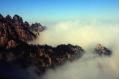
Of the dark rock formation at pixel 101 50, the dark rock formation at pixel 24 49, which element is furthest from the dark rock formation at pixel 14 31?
the dark rock formation at pixel 101 50

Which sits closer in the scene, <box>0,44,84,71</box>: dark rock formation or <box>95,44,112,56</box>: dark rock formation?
<box>0,44,84,71</box>: dark rock formation

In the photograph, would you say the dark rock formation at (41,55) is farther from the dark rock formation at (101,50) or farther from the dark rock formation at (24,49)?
the dark rock formation at (101,50)

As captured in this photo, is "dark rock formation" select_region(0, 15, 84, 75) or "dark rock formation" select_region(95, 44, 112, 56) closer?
"dark rock formation" select_region(0, 15, 84, 75)

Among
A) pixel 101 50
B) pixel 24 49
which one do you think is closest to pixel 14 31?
pixel 24 49

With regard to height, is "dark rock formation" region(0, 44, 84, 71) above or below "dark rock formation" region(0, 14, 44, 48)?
below

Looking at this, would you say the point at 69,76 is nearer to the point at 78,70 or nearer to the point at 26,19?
the point at 78,70

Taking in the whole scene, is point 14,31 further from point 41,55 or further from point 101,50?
point 101,50

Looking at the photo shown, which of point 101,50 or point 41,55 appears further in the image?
point 101,50

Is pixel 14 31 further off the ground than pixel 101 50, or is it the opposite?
pixel 14 31

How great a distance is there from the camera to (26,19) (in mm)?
1854

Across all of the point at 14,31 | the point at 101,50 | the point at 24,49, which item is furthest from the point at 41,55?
the point at 101,50

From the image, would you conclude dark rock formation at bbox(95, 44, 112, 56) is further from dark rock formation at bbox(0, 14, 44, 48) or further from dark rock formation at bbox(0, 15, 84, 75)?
dark rock formation at bbox(0, 14, 44, 48)

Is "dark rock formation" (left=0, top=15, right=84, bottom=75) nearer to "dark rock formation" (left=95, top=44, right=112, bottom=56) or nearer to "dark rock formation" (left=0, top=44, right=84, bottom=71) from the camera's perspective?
"dark rock formation" (left=0, top=44, right=84, bottom=71)

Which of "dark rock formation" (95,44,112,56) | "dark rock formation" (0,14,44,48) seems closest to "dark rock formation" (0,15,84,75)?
"dark rock formation" (0,14,44,48)
